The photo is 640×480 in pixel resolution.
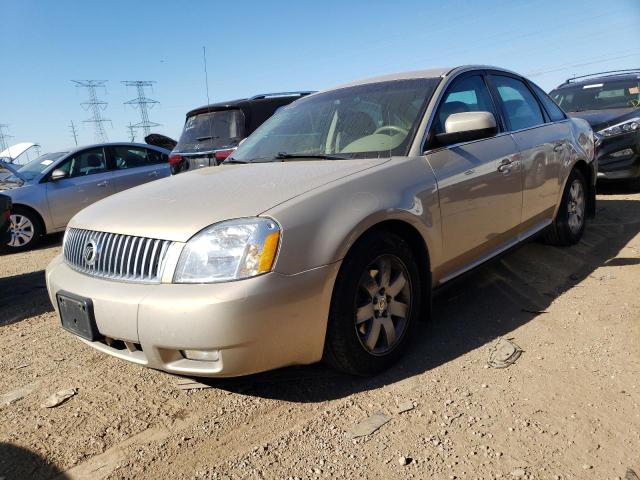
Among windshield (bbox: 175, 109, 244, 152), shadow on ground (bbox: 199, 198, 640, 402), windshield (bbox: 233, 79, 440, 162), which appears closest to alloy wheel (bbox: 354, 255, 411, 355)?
shadow on ground (bbox: 199, 198, 640, 402)

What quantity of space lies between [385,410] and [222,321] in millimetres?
911

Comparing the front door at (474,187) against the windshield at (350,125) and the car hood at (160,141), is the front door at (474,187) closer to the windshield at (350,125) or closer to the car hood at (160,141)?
the windshield at (350,125)

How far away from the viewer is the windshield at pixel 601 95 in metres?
7.66

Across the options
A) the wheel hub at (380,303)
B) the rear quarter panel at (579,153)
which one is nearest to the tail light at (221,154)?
the rear quarter panel at (579,153)

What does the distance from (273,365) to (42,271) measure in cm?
457

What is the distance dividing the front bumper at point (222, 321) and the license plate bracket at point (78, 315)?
0.04 metres

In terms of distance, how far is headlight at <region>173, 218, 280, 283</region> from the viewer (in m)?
2.23

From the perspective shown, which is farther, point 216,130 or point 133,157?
point 133,157

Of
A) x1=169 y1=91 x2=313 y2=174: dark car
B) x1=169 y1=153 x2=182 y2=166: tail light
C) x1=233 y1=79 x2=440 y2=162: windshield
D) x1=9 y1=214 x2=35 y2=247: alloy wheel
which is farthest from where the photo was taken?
x1=9 y1=214 x2=35 y2=247: alloy wheel

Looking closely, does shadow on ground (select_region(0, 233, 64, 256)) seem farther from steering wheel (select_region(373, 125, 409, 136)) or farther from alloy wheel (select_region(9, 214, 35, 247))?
steering wheel (select_region(373, 125, 409, 136))

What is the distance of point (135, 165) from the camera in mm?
8680

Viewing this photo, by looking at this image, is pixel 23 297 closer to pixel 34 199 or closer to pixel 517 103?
pixel 34 199

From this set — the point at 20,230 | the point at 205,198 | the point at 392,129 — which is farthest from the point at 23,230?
the point at 392,129

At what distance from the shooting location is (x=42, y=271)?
230 inches
